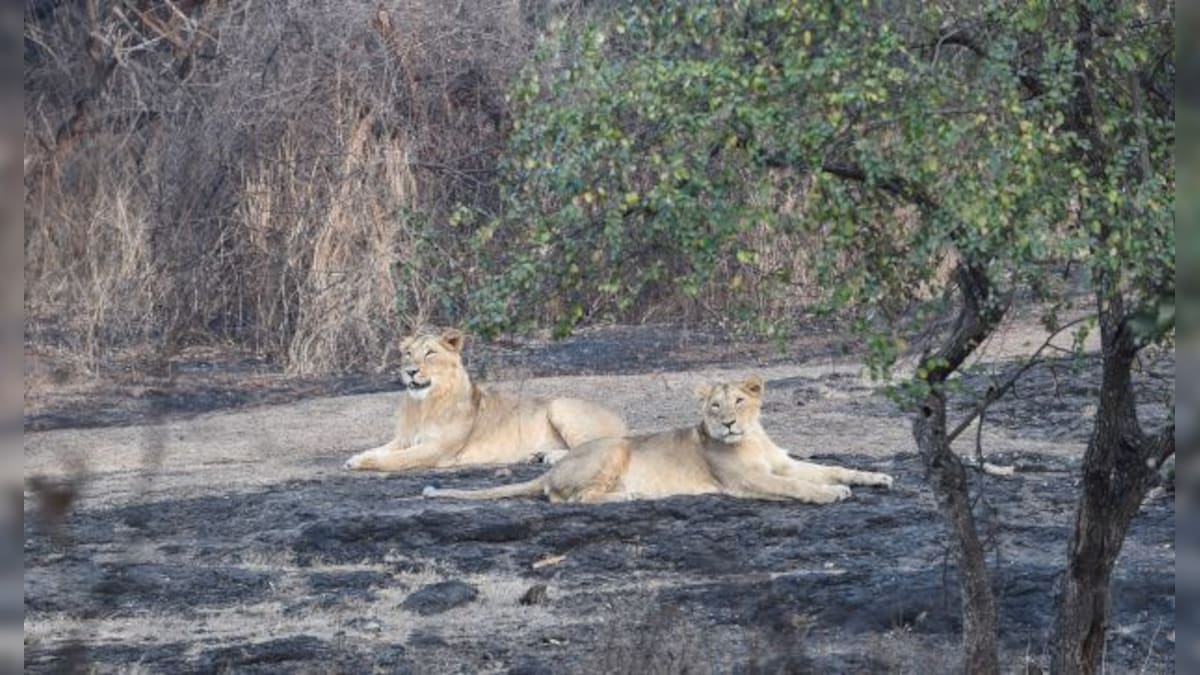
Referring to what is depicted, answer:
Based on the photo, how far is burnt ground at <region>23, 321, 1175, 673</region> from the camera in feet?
27.1

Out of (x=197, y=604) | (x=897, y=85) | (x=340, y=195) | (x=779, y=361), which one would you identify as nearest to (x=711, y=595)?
(x=197, y=604)

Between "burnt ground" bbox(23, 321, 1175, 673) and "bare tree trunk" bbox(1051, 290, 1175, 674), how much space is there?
0.25 meters

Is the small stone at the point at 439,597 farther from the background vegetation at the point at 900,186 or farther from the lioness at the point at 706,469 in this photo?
the background vegetation at the point at 900,186

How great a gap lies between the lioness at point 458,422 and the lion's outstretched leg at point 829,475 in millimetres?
1965

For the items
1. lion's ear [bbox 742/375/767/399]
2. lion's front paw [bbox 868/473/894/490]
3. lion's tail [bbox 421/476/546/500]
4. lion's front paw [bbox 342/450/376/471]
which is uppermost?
lion's ear [bbox 742/375/767/399]

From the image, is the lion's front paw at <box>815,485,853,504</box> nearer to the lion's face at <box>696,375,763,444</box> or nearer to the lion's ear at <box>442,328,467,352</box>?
the lion's face at <box>696,375,763,444</box>

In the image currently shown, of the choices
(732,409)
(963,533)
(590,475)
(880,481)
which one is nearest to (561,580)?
(590,475)

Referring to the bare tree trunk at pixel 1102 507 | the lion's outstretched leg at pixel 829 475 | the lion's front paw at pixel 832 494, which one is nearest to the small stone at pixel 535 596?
the lion's front paw at pixel 832 494

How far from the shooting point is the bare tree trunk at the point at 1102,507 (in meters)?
6.37

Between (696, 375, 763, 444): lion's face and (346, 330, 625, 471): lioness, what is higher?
(696, 375, 763, 444): lion's face

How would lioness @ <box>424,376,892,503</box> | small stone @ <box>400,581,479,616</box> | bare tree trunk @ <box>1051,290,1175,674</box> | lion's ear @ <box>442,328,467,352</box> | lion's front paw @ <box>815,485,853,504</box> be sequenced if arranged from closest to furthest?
1. bare tree trunk @ <box>1051,290,1175,674</box>
2. small stone @ <box>400,581,479,616</box>
3. lion's front paw @ <box>815,485,853,504</box>
4. lioness @ <box>424,376,892,503</box>
5. lion's ear @ <box>442,328,467,352</box>

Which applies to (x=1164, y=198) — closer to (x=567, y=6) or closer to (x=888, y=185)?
(x=888, y=185)

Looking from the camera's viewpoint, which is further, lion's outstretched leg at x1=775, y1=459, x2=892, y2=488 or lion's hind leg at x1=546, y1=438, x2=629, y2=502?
lion's outstretched leg at x1=775, y1=459, x2=892, y2=488

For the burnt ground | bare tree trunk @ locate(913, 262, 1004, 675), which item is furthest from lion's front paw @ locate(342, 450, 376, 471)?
bare tree trunk @ locate(913, 262, 1004, 675)
